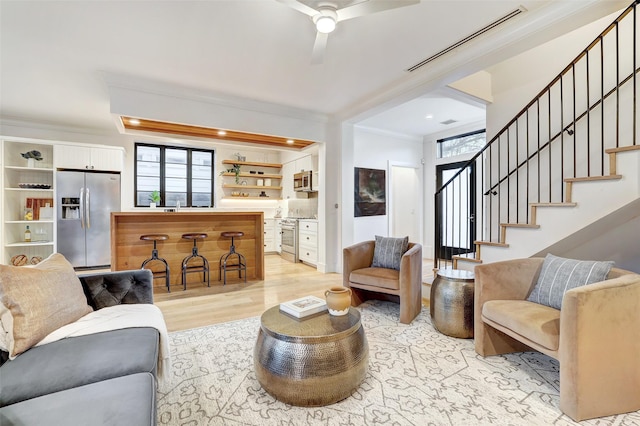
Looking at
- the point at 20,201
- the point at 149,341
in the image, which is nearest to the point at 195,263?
the point at 149,341

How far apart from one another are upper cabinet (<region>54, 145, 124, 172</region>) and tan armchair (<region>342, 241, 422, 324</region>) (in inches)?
202

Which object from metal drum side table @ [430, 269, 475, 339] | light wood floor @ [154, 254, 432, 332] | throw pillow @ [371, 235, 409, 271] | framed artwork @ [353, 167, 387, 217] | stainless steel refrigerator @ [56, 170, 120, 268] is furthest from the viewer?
framed artwork @ [353, 167, 387, 217]

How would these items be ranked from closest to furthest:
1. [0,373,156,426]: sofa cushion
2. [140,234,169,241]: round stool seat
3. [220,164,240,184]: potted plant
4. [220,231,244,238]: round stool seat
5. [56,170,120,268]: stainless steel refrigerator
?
[0,373,156,426]: sofa cushion → [140,234,169,241]: round stool seat → [220,231,244,238]: round stool seat → [56,170,120,268]: stainless steel refrigerator → [220,164,240,184]: potted plant

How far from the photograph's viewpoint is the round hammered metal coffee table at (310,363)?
166 cm

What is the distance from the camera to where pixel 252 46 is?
10.0 ft

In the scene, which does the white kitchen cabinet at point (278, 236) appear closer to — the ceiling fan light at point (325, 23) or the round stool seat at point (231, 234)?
the round stool seat at point (231, 234)

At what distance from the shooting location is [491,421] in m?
1.61

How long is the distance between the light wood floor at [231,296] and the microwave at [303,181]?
209 centimetres

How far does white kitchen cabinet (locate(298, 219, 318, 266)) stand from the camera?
19.2 ft

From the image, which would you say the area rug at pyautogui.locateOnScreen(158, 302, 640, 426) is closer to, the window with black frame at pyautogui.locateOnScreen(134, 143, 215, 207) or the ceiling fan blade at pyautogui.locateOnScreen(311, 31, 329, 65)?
the ceiling fan blade at pyautogui.locateOnScreen(311, 31, 329, 65)

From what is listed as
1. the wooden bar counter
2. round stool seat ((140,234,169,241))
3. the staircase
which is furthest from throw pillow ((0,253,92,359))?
the staircase

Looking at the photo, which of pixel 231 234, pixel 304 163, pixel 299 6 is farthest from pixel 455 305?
pixel 304 163

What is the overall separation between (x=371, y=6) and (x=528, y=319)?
236cm

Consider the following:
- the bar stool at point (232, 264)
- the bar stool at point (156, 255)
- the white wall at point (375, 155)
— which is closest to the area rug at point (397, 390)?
the bar stool at point (156, 255)
